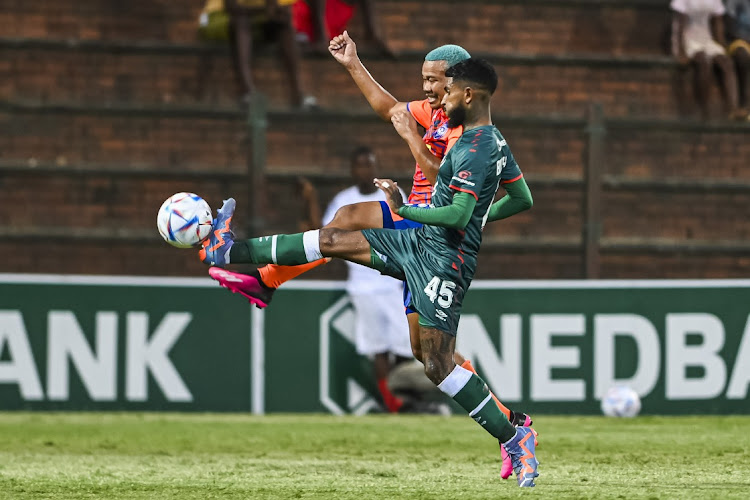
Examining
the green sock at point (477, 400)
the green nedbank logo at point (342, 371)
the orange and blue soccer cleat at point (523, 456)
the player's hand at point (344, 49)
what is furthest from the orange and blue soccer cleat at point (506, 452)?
the green nedbank logo at point (342, 371)

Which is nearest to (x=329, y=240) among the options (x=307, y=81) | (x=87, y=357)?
(x=87, y=357)

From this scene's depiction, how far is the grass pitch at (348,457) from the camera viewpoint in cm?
668

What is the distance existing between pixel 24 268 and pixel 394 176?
3.54 meters

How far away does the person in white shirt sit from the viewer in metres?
11.6

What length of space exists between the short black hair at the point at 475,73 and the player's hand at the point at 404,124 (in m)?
0.51

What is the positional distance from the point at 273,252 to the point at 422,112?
1206 millimetres

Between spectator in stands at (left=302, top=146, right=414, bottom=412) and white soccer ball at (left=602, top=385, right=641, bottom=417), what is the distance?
171 centimetres

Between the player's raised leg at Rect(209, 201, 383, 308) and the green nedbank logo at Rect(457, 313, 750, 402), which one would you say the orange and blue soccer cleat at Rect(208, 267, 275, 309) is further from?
the green nedbank logo at Rect(457, 313, 750, 402)

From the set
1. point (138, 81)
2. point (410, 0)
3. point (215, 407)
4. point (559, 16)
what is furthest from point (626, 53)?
point (215, 407)

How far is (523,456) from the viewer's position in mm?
6859

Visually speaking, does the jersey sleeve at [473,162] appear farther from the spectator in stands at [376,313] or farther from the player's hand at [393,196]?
the spectator in stands at [376,313]

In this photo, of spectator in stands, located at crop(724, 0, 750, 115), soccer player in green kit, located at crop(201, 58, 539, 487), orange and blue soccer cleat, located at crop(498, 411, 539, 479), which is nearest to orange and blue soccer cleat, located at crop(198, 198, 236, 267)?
soccer player in green kit, located at crop(201, 58, 539, 487)

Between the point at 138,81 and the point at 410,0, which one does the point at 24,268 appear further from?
the point at 410,0

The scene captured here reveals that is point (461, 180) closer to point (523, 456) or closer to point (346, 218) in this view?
point (346, 218)
